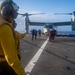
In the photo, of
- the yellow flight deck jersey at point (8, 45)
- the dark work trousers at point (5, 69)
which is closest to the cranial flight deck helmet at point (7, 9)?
the yellow flight deck jersey at point (8, 45)

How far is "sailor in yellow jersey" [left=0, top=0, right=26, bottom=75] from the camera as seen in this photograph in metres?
3.27

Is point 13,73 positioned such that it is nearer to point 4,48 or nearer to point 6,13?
point 4,48

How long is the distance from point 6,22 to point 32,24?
102 meters

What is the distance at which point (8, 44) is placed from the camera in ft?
10.7

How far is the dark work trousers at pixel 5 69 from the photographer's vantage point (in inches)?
141

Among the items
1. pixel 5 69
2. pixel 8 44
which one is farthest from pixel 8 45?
pixel 5 69

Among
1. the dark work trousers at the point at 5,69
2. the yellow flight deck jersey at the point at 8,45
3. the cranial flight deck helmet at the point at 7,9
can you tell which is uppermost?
the cranial flight deck helmet at the point at 7,9

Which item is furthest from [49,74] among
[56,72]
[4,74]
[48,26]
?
[48,26]

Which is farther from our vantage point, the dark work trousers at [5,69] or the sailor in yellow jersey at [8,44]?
the dark work trousers at [5,69]

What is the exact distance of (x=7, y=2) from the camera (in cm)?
360

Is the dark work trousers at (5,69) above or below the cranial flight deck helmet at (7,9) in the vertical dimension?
below

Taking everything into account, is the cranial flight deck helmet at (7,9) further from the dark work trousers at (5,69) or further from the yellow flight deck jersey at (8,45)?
the dark work trousers at (5,69)

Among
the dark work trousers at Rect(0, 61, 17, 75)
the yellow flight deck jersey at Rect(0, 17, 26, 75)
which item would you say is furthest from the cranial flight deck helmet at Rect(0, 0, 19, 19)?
the dark work trousers at Rect(0, 61, 17, 75)

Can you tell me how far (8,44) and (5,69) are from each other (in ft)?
1.74
